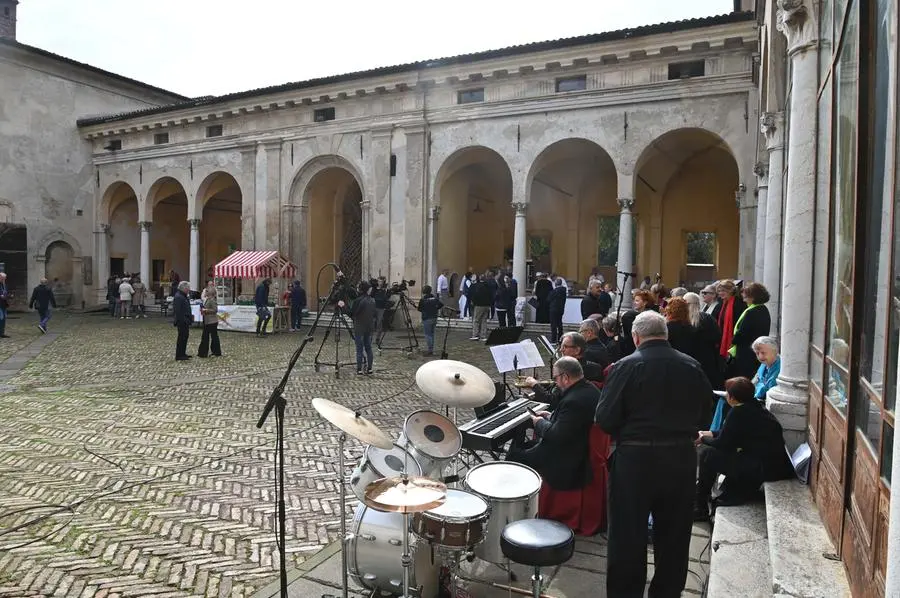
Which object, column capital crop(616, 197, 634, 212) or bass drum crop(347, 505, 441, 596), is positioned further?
column capital crop(616, 197, 634, 212)

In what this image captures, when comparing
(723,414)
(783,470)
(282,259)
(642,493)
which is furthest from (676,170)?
(642,493)

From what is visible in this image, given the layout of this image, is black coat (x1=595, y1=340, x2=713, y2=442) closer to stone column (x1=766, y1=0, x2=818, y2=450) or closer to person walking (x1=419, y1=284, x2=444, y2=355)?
stone column (x1=766, y1=0, x2=818, y2=450)

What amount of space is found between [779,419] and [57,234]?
30.3 metres

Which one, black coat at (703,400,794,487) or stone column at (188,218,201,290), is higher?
stone column at (188,218,201,290)

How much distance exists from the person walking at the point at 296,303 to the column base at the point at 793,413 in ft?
54.8

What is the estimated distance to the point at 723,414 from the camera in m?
6.06

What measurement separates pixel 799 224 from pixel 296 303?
670 inches

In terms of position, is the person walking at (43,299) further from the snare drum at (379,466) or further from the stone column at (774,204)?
the stone column at (774,204)

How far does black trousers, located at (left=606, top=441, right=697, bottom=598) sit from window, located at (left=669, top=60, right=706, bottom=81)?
15.5 m

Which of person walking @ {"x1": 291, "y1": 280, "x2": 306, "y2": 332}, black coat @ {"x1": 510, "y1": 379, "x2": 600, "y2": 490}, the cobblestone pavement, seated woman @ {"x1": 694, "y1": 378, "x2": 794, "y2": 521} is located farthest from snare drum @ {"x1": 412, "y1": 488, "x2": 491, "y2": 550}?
person walking @ {"x1": 291, "y1": 280, "x2": 306, "y2": 332}

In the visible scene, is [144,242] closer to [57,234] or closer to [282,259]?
[57,234]

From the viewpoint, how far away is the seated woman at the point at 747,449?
4555 mm

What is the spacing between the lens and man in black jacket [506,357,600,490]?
15.0 feet

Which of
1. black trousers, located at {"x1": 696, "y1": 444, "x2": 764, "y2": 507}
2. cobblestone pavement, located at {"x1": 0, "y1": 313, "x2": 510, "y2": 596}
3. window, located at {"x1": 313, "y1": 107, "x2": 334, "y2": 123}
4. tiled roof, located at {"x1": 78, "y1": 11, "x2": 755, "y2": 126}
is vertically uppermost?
tiled roof, located at {"x1": 78, "y1": 11, "x2": 755, "y2": 126}
